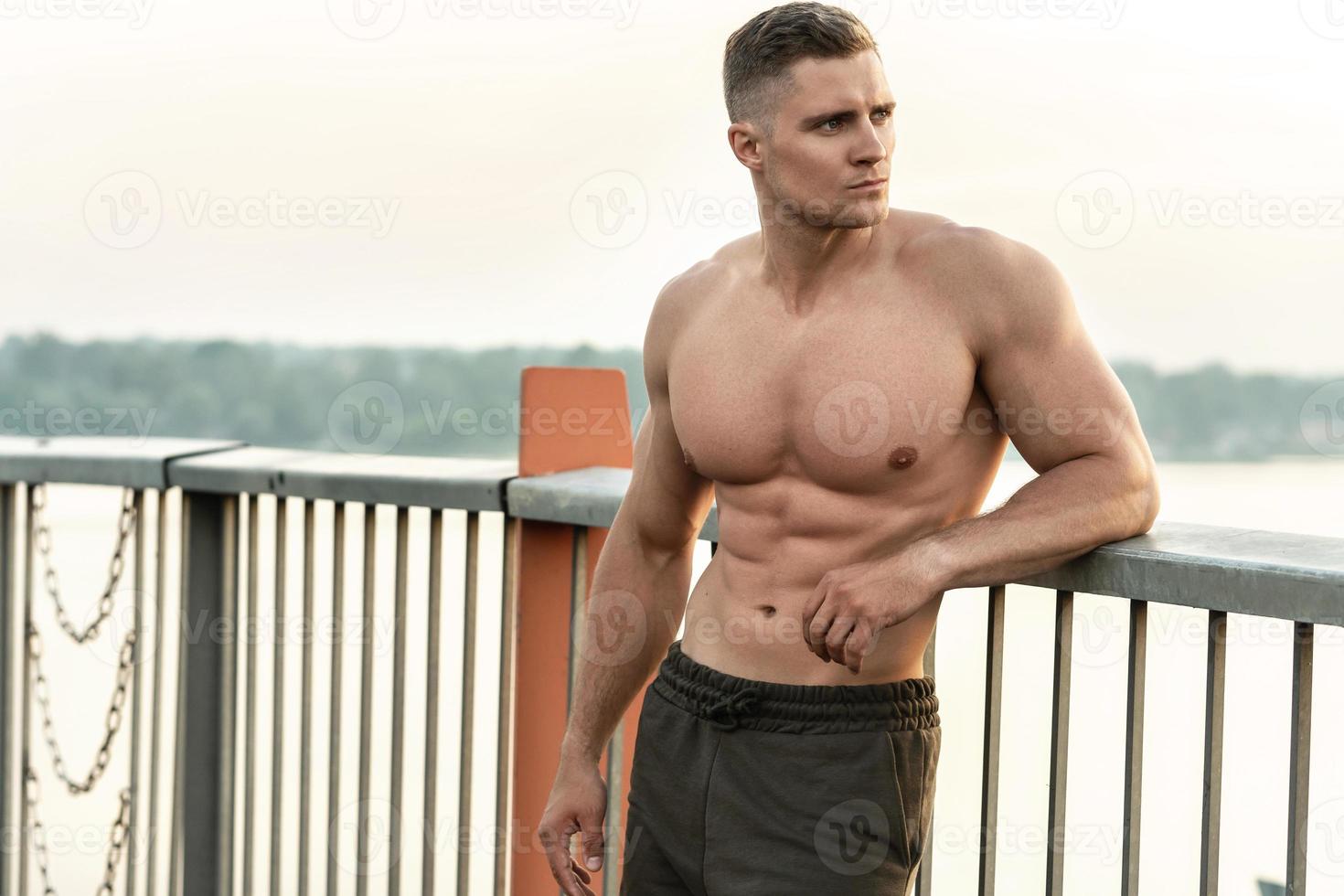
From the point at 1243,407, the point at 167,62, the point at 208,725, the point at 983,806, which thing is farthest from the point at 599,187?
the point at 1243,407

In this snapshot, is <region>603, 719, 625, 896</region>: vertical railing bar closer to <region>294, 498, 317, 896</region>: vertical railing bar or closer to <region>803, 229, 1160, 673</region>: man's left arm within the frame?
<region>294, 498, 317, 896</region>: vertical railing bar

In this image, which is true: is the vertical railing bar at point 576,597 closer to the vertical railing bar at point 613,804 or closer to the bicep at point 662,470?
the vertical railing bar at point 613,804

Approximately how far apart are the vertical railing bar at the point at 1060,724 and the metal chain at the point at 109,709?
7.13 ft

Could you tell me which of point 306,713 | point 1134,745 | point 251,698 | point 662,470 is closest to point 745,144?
point 662,470

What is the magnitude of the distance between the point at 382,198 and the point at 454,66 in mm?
14885

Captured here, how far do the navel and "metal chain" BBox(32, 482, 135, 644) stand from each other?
2.00 m

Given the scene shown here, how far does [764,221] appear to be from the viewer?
76.2 inches

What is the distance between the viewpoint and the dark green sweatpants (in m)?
1.74

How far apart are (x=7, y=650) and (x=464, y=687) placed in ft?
4.86

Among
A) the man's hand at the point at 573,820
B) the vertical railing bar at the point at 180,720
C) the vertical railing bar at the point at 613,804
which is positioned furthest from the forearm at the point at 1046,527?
the vertical railing bar at the point at 180,720

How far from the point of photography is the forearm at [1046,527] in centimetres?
155

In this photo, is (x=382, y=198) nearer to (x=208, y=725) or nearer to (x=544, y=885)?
(x=208, y=725)

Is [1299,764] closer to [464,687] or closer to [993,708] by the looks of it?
[993,708]

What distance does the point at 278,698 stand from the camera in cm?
284
